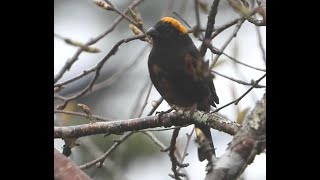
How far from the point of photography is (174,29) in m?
3.38

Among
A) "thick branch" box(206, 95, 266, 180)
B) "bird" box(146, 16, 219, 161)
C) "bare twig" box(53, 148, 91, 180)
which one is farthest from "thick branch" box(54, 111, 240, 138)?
"thick branch" box(206, 95, 266, 180)

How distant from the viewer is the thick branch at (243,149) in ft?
5.63

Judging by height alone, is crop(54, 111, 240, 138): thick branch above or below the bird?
below

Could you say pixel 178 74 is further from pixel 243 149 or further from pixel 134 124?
pixel 243 149

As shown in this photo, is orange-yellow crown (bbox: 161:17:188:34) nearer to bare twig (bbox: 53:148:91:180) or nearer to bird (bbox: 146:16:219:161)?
bird (bbox: 146:16:219:161)

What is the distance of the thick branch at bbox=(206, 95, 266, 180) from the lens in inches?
67.6

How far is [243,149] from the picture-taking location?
1745 millimetres

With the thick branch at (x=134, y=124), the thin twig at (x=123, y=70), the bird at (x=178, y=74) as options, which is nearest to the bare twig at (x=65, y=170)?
the thick branch at (x=134, y=124)

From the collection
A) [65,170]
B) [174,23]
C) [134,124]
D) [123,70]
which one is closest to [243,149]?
[65,170]

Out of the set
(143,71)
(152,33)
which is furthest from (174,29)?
(143,71)
